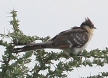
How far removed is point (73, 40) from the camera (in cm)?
642

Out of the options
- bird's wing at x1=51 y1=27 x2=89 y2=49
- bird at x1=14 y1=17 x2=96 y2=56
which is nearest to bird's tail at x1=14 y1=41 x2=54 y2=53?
bird at x1=14 y1=17 x2=96 y2=56

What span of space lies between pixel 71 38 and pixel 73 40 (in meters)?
0.06

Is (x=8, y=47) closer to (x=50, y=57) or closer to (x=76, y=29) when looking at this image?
(x=50, y=57)

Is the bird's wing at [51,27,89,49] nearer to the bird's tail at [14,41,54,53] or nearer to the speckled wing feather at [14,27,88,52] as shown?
the speckled wing feather at [14,27,88,52]

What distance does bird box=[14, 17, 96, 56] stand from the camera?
563cm

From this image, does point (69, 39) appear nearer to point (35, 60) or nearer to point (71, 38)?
point (71, 38)

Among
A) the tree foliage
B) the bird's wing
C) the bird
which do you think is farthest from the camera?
the bird's wing

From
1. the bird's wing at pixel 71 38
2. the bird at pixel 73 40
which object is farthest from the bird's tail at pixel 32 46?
the bird's wing at pixel 71 38

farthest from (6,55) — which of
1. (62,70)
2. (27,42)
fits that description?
(62,70)

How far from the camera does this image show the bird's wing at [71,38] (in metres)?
5.92

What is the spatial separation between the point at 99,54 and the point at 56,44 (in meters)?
1.58

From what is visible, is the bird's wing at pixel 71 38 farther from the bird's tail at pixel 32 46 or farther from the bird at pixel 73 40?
the bird's tail at pixel 32 46

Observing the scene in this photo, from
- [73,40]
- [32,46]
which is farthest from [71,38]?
[32,46]

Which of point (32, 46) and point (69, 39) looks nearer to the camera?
point (32, 46)
